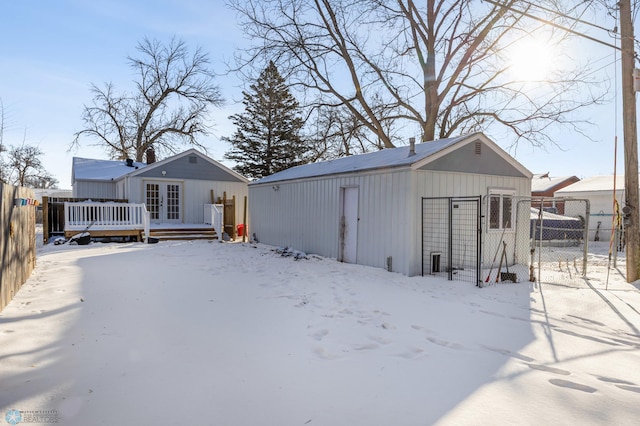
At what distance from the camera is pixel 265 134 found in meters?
28.6

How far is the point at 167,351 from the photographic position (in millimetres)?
3322

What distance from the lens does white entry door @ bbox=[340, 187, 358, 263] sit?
921 centimetres

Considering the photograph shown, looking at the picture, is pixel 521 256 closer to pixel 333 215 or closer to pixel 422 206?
pixel 422 206

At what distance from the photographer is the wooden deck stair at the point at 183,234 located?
46.7 feet

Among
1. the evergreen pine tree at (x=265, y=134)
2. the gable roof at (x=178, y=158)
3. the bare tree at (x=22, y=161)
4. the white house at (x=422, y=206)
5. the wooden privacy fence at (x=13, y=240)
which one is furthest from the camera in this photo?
the evergreen pine tree at (x=265, y=134)

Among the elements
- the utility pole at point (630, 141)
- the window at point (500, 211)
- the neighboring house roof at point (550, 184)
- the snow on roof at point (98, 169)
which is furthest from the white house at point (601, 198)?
the snow on roof at point (98, 169)

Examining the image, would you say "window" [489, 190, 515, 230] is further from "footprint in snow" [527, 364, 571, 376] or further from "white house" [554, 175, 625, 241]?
"white house" [554, 175, 625, 241]

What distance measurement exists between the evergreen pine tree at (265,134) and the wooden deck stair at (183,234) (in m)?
13.7

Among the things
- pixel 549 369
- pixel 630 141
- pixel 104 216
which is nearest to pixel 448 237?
pixel 630 141

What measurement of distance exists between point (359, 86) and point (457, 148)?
34.1 feet

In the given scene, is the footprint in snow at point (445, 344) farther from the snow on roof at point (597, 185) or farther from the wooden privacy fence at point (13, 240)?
the snow on roof at point (597, 185)

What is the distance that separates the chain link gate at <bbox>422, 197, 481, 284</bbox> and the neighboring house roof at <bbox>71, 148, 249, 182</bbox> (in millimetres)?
12238

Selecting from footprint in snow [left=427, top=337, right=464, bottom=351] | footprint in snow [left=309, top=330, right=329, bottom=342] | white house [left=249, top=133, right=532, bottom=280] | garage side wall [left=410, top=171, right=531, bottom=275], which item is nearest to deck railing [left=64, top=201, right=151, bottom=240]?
white house [left=249, top=133, right=532, bottom=280]

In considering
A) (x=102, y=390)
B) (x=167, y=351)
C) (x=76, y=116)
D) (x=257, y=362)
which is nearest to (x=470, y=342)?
(x=257, y=362)
